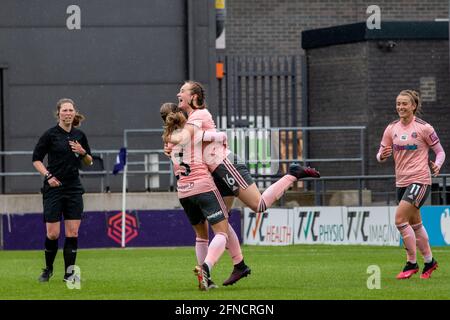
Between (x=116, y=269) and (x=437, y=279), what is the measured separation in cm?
481

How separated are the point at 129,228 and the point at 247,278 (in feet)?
35.8

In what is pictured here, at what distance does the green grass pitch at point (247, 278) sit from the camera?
13.6 meters

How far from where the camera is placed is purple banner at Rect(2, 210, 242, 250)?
26672 millimetres

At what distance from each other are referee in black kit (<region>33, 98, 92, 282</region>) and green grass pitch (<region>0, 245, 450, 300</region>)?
58 cm

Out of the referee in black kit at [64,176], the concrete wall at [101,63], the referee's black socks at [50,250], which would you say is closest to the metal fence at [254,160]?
the concrete wall at [101,63]

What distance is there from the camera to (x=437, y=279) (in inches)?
616

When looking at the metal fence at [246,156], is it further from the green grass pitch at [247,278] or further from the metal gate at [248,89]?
the green grass pitch at [247,278]

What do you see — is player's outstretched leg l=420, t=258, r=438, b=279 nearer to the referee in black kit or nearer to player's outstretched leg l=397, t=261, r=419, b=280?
player's outstretched leg l=397, t=261, r=419, b=280

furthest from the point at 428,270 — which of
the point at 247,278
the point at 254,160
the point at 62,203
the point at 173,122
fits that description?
the point at 254,160

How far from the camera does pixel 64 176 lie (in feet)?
52.7

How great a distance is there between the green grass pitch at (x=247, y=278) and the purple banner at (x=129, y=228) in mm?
2182

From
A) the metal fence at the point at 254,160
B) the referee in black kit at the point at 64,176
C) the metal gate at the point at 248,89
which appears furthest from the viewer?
the metal gate at the point at 248,89

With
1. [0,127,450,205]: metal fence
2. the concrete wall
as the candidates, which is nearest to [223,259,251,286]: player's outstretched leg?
[0,127,450,205]: metal fence
